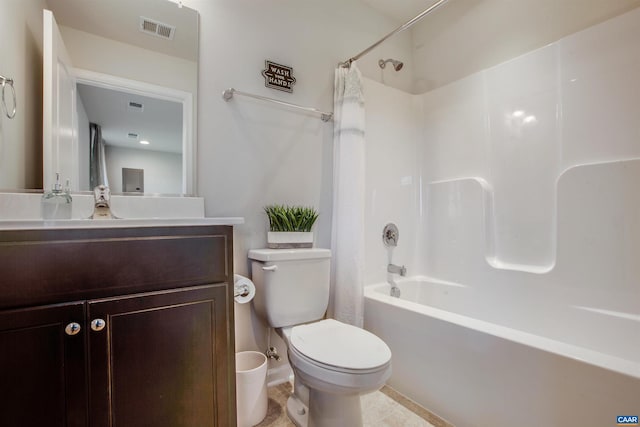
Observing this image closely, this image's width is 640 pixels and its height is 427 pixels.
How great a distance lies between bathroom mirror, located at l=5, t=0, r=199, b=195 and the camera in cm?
116

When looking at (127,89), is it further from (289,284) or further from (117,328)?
(289,284)

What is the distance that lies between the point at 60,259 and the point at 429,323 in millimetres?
1435

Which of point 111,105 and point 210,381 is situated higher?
point 111,105

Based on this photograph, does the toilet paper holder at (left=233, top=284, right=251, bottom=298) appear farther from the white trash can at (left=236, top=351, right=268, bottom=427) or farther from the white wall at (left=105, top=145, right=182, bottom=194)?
the white wall at (left=105, top=145, right=182, bottom=194)

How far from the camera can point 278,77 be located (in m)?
1.69

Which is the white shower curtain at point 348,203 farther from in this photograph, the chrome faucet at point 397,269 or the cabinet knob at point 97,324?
the cabinet knob at point 97,324

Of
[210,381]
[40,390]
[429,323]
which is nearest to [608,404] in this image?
[429,323]

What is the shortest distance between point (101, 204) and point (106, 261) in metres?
0.41

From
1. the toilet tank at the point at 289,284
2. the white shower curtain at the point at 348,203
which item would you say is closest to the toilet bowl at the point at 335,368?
the toilet tank at the point at 289,284

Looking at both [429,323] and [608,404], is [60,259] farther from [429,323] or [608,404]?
[608,404]

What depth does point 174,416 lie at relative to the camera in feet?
3.03

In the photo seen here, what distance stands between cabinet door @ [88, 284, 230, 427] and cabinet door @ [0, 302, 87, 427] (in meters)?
0.03

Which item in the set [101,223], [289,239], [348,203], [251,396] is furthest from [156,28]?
[251,396]

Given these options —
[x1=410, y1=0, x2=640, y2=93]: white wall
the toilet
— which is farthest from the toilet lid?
[x1=410, y1=0, x2=640, y2=93]: white wall
